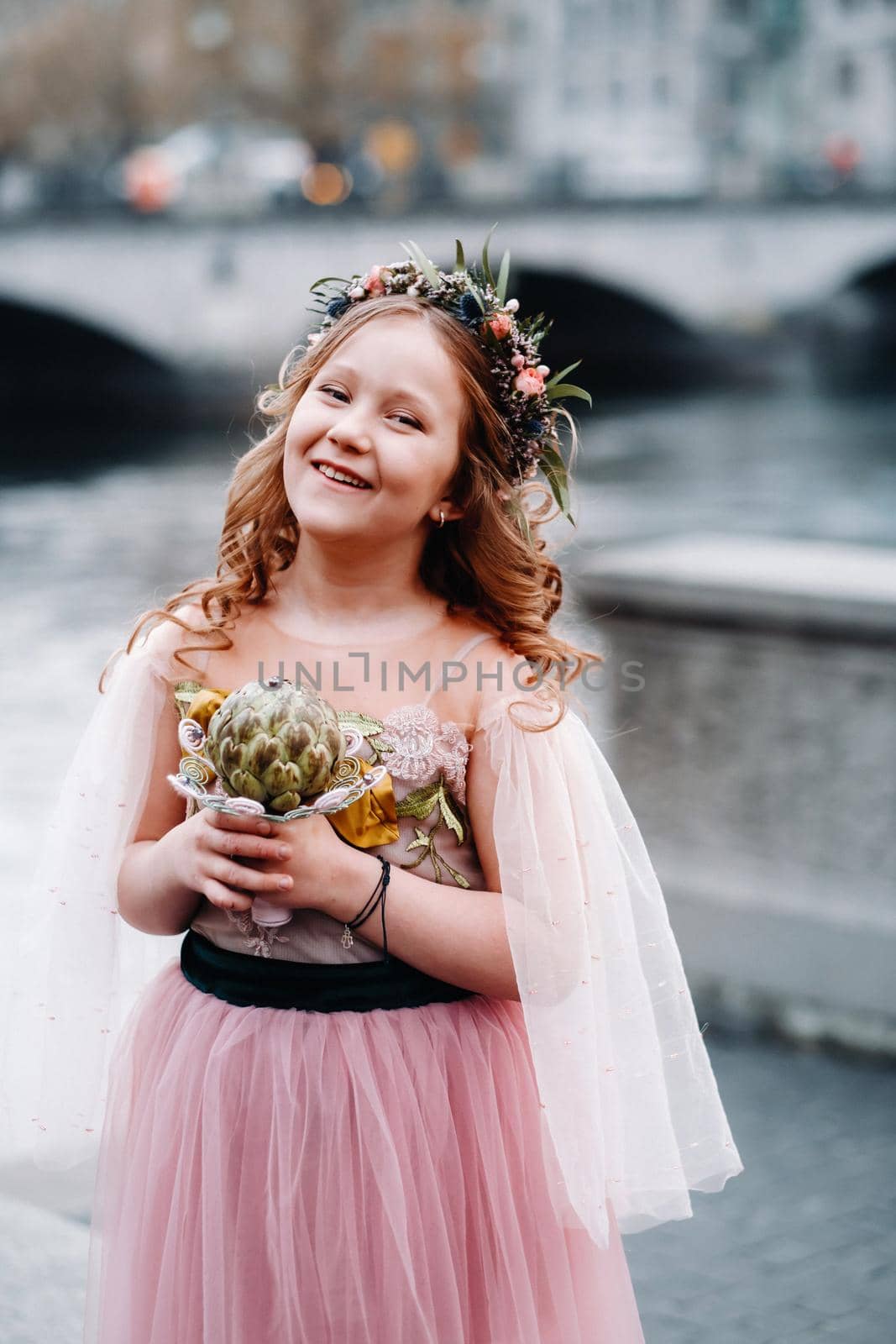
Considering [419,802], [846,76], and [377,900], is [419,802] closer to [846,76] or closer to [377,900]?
[377,900]

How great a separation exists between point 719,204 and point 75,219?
12.5m

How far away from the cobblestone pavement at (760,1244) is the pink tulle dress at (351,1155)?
105 cm

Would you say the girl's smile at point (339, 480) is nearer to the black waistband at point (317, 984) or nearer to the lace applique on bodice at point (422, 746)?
the lace applique on bodice at point (422, 746)

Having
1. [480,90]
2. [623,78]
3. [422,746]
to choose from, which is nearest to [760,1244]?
[422,746]

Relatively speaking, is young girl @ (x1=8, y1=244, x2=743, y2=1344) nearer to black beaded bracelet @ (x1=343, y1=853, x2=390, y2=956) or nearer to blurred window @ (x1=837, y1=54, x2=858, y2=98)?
black beaded bracelet @ (x1=343, y1=853, x2=390, y2=956)

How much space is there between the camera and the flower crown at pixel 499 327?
83.0 inches

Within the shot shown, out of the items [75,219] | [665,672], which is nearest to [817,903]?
[665,672]

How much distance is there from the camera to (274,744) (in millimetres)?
1707

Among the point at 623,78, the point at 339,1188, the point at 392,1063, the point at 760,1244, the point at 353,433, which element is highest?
the point at 623,78

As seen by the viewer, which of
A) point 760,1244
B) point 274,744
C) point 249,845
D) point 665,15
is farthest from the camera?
point 665,15

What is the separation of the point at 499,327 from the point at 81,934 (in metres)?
1.04

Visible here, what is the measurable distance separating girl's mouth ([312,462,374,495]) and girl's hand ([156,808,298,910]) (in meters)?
0.44

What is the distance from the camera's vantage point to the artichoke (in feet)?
5.63

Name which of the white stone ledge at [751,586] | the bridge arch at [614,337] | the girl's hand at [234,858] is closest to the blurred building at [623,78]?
the bridge arch at [614,337]
